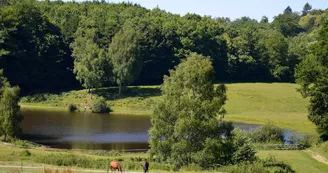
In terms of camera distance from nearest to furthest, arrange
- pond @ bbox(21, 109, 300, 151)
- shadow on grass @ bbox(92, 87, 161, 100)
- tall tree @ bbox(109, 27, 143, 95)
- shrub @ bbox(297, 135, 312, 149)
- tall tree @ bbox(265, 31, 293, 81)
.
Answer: shrub @ bbox(297, 135, 312, 149), pond @ bbox(21, 109, 300, 151), tall tree @ bbox(109, 27, 143, 95), shadow on grass @ bbox(92, 87, 161, 100), tall tree @ bbox(265, 31, 293, 81)

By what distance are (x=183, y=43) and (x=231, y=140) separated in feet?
269

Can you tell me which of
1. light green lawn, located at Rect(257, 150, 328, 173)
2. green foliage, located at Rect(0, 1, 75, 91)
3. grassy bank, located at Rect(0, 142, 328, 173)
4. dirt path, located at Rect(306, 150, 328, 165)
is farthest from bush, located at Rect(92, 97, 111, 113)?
dirt path, located at Rect(306, 150, 328, 165)

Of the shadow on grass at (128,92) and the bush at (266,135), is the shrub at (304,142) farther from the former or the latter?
the shadow on grass at (128,92)

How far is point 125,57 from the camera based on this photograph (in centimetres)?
9850

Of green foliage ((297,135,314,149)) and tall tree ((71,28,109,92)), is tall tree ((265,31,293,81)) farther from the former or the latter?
green foliage ((297,135,314,149))

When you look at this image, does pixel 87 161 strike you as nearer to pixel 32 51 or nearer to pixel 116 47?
pixel 116 47

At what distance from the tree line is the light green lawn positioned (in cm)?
5335

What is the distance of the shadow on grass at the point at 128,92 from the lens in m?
98.1

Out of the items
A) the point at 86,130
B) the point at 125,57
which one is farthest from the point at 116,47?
the point at 86,130

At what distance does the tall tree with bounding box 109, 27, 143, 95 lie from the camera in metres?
97.7

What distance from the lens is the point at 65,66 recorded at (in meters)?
110

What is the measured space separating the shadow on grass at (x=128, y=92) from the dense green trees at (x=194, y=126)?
57387 millimetres

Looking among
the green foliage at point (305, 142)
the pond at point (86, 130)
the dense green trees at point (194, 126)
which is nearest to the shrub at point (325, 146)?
the green foliage at point (305, 142)

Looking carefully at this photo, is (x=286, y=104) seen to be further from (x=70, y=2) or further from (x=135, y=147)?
(x=70, y=2)
